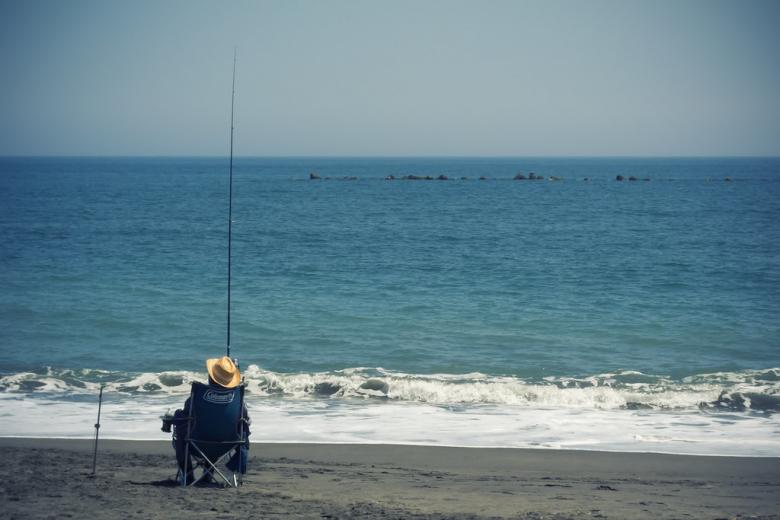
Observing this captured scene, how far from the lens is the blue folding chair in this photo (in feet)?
27.7

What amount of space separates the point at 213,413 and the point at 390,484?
218 centimetres

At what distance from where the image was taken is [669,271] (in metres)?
28.6

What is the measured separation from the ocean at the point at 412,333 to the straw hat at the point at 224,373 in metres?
3.39

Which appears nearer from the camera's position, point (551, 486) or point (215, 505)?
point (215, 505)

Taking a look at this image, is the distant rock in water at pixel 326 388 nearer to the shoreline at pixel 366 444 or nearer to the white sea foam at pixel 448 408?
the white sea foam at pixel 448 408

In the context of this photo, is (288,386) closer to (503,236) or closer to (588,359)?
(588,359)

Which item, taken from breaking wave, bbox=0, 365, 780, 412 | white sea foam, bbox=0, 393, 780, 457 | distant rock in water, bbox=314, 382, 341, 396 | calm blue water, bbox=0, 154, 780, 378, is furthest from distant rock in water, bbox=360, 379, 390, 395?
calm blue water, bbox=0, 154, 780, 378

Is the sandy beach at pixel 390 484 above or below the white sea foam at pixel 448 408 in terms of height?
above

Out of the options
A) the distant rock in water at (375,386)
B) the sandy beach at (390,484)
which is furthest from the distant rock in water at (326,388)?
the sandy beach at (390,484)

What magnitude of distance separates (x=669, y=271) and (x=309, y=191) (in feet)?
183

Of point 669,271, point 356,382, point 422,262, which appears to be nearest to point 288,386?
point 356,382

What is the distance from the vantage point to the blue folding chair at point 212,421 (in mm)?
8445

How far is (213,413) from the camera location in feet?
27.7

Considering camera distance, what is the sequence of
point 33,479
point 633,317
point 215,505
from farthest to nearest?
point 633,317
point 33,479
point 215,505
